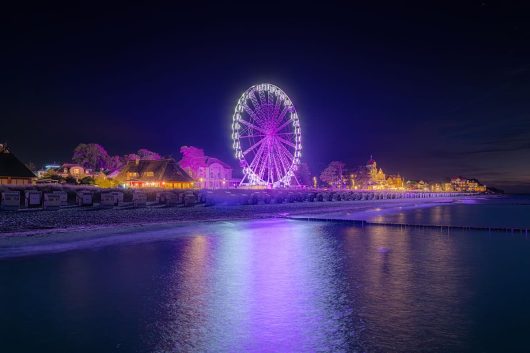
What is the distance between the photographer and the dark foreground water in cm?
748

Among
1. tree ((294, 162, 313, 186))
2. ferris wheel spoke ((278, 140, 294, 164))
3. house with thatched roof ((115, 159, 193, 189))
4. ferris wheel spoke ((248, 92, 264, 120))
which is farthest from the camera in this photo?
tree ((294, 162, 313, 186))

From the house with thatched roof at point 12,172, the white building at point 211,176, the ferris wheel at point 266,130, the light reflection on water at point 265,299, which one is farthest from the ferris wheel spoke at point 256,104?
the light reflection on water at point 265,299

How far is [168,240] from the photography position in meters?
21.2

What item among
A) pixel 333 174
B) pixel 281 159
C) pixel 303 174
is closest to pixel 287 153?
pixel 281 159

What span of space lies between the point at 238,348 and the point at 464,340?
4171 mm

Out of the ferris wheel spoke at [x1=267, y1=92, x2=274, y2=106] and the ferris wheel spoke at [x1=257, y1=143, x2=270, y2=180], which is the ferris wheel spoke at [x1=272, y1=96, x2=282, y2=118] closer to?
the ferris wheel spoke at [x1=267, y1=92, x2=274, y2=106]

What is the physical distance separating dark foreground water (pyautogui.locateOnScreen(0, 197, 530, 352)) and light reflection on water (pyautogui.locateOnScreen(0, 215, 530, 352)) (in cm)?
4

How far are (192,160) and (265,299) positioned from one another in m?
86.5

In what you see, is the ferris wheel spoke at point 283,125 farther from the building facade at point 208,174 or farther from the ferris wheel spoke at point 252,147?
the building facade at point 208,174

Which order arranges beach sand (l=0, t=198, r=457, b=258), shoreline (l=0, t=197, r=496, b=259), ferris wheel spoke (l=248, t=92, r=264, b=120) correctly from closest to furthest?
shoreline (l=0, t=197, r=496, b=259), beach sand (l=0, t=198, r=457, b=258), ferris wheel spoke (l=248, t=92, r=264, b=120)

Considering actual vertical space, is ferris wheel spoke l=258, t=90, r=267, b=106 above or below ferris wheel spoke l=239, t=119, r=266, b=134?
above

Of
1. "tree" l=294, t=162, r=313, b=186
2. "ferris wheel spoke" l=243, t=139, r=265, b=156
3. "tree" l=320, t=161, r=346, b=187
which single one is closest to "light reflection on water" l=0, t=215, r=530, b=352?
"ferris wheel spoke" l=243, t=139, r=265, b=156

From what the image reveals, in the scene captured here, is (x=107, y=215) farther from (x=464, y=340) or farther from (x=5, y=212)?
(x=464, y=340)

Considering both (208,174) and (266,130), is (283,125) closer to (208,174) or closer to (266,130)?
(266,130)
